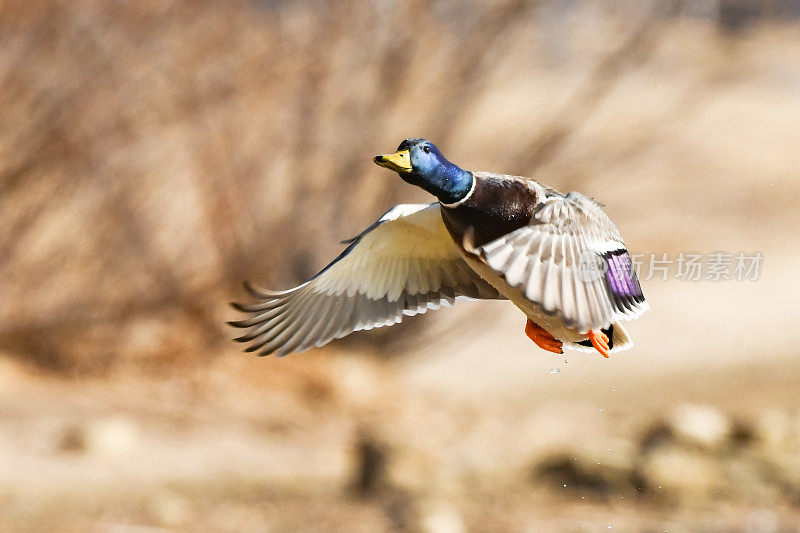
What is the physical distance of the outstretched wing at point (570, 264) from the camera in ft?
5.22

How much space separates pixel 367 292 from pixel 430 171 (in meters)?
0.55

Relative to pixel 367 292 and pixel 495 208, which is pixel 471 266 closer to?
pixel 495 208

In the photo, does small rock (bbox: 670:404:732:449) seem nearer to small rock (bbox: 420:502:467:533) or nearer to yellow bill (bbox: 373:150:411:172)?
small rock (bbox: 420:502:467:533)

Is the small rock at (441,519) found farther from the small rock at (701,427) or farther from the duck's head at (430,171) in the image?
the duck's head at (430,171)

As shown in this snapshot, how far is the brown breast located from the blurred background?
164 centimetres

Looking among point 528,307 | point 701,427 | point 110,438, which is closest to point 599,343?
point 528,307

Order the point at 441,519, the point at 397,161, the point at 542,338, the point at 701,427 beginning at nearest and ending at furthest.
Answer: the point at 397,161
the point at 542,338
the point at 441,519
the point at 701,427

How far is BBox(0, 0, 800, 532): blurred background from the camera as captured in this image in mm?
3299

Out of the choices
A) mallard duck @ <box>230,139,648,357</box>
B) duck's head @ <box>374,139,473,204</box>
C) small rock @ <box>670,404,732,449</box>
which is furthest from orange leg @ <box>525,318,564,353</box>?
small rock @ <box>670,404,732,449</box>

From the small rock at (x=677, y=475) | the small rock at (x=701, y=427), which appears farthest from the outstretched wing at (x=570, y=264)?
the small rock at (x=701, y=427)

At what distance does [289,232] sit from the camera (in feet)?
11.8

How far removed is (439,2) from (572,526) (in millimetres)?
1803

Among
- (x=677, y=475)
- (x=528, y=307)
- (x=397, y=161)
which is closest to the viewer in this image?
(x=397, y=161)

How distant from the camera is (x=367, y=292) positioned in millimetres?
2121
